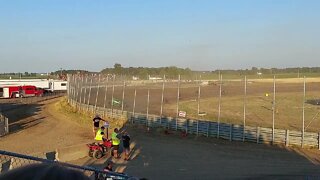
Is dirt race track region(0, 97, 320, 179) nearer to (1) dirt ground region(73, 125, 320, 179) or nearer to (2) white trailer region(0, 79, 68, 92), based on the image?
(1) dirt ground region(73, 125, 320, 179)

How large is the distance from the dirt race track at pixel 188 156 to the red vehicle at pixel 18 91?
1683 inches

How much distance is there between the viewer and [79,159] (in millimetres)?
22344

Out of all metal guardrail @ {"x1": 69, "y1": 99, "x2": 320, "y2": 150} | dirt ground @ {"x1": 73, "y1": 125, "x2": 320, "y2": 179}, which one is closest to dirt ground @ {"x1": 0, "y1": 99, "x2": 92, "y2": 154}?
dirt ground @ {"x1": 73, "y1": 125, "x2": 320, "y2": 179}

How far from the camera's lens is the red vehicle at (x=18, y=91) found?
251ft

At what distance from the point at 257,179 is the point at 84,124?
24069 mm

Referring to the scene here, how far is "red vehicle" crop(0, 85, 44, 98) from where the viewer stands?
7638cm

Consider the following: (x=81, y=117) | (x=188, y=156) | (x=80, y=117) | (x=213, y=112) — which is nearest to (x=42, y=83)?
(x=80, y=117)

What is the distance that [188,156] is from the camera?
2327 cm

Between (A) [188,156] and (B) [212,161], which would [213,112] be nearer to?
(A) [188,156]

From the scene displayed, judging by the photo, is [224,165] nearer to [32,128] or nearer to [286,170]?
[286,170]

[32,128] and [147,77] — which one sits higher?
[147,77]

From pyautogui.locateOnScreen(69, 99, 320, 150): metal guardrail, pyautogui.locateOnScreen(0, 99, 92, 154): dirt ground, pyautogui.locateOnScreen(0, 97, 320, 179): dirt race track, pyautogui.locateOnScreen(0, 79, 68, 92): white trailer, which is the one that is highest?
pyautogui.locateOnScreen(0, 79, 68, 92): white trailer

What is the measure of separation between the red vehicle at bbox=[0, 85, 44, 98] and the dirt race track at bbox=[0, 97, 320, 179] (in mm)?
42748

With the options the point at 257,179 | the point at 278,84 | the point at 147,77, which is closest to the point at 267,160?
the point at 257,179
